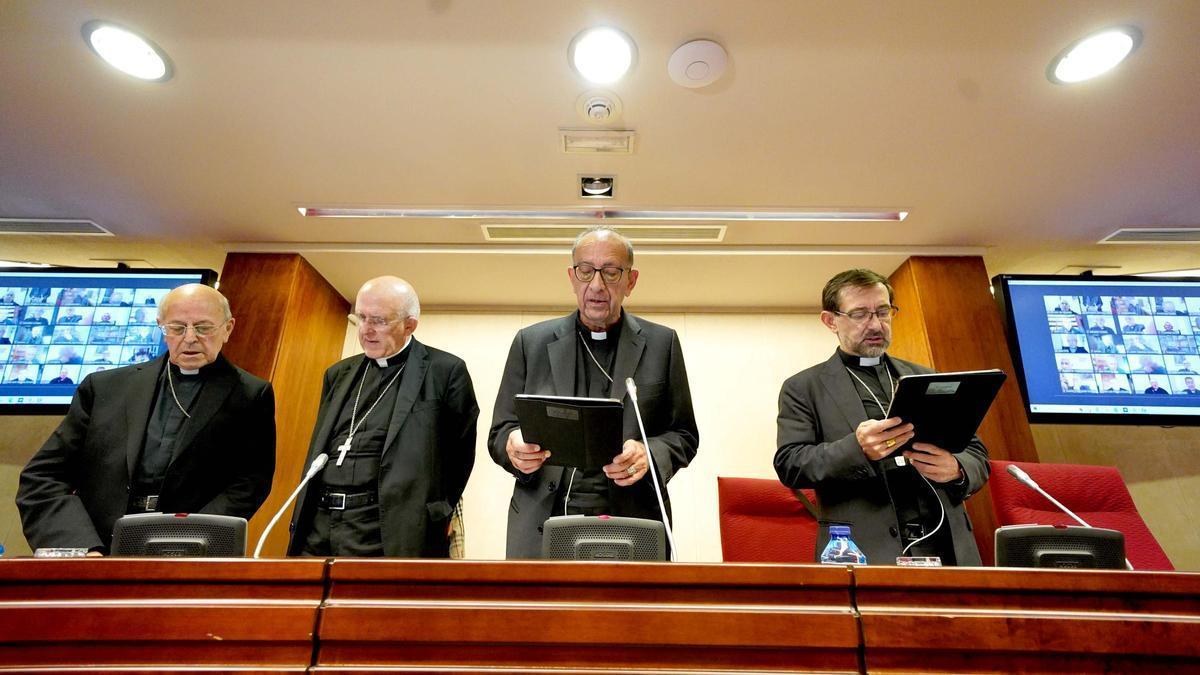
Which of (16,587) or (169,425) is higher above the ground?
(169,425)

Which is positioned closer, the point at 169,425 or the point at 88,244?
the point at 169,425

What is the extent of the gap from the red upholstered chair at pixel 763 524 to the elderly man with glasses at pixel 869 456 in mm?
606

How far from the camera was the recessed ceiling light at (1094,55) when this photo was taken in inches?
77.0

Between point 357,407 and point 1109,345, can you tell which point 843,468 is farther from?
point 1109,345

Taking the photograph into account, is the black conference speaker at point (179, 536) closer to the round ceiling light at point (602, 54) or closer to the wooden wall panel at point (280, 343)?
the round ceiling light at point (602, 54)

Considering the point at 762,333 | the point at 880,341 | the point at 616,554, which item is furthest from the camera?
the point at 762,333

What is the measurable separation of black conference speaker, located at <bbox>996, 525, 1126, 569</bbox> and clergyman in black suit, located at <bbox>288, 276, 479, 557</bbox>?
1608 millimetres

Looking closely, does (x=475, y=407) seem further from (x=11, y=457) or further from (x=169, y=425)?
(x=11, y=457)

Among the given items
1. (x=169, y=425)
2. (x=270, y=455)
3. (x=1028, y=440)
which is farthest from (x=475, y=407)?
(x=1028, y=440)

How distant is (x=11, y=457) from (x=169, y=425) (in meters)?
2.66

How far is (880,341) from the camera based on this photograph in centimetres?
195

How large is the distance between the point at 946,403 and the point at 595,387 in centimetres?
101

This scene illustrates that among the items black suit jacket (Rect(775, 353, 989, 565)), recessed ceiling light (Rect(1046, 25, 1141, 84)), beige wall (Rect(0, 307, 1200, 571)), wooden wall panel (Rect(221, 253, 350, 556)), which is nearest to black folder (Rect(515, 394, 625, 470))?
black suit jacket (Rect(775, 353, 989, 565))

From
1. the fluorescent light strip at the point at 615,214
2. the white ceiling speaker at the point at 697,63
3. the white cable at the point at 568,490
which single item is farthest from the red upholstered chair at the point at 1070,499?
the white ceiling speaker at the point at 697,63
